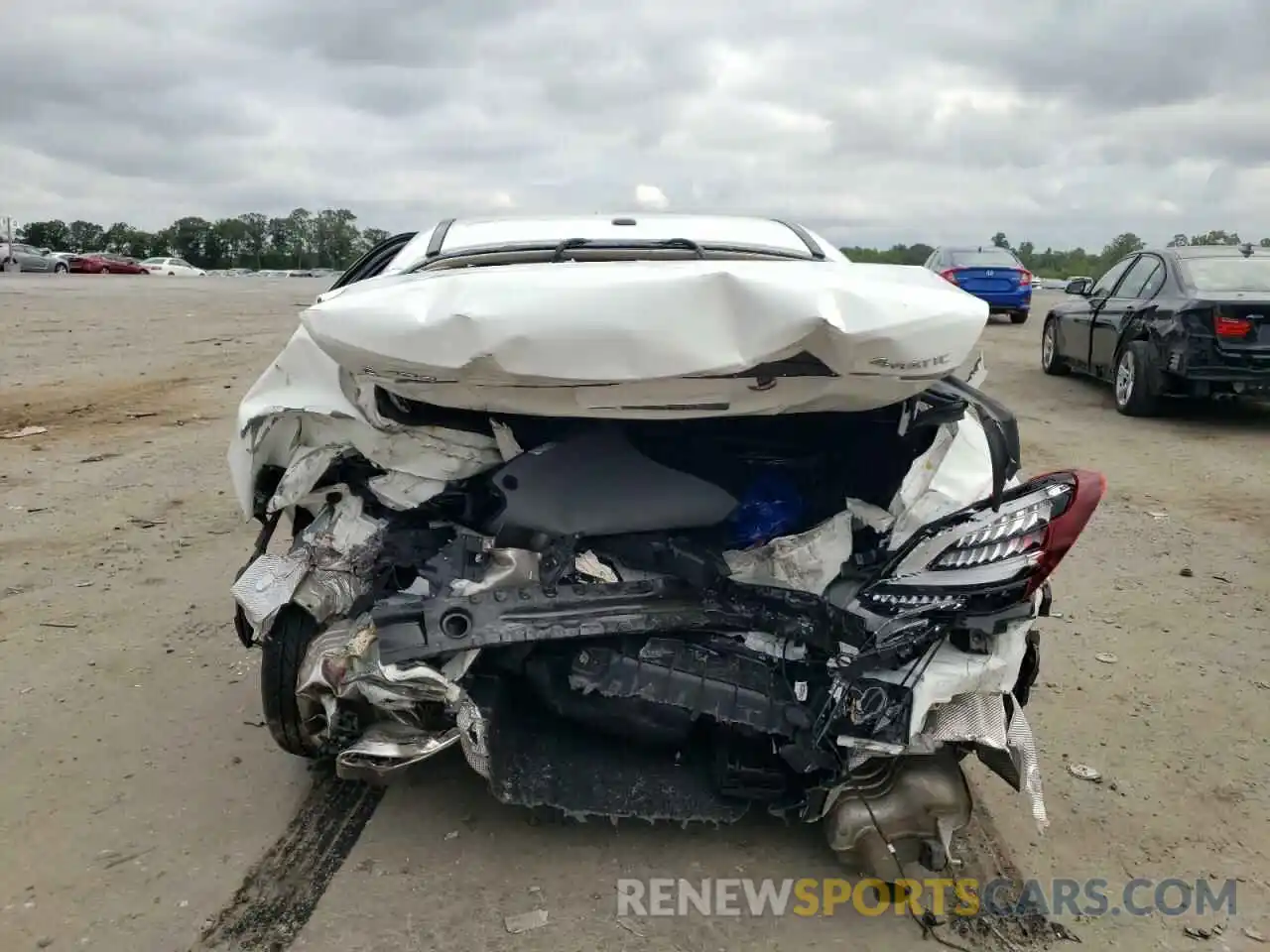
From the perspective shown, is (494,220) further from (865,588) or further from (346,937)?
(346,937)

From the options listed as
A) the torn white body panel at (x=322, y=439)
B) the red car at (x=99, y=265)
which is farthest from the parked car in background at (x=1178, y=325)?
the red car at (x=99, y=265)

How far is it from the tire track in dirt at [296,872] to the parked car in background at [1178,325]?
7.74m

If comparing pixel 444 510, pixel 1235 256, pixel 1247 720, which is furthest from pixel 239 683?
pixel 1235 256

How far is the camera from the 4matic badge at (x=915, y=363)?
238cm

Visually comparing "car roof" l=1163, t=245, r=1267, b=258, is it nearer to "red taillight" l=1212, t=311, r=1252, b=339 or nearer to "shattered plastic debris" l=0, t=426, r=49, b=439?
"red taillight" l=1212, t=311, r=1252, b=339

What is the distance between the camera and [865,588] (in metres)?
2.62

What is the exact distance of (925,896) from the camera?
107 inches

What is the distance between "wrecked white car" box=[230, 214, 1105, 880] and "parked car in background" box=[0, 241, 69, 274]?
43443 mm

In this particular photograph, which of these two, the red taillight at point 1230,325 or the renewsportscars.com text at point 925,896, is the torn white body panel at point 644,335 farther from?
the red taillight at point 1230,325

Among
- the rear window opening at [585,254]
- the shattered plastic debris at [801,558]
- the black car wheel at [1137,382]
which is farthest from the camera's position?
the black car wheel at [1137,382]

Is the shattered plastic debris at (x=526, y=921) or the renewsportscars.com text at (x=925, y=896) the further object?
the renewsportscars.com text at (x=925, y=896)

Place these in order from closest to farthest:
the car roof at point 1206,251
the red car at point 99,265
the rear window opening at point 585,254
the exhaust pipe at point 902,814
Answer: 1. the exhaust pipe at point 902,814
2. the rear window opening at point 585,254
3. the car roof at point 1206,251
4. the red car at point 99,265

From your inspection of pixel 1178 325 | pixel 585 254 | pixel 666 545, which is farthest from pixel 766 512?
pixel 1178 325

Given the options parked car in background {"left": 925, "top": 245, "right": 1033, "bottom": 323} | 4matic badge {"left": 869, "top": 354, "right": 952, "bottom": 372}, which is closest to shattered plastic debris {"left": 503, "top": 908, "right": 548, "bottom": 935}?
4matic badge {"left": 869, "top": 354, "right": 952, "bottom": 372}
